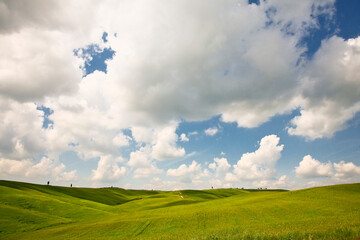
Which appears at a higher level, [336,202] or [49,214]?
[336,202]

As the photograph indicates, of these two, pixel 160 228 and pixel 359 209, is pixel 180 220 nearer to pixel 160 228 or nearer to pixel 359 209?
pixel 160 228

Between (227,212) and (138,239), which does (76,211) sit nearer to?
(138,239)

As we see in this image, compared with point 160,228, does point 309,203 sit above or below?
above

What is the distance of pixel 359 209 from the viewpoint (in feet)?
117

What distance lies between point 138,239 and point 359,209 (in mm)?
38248

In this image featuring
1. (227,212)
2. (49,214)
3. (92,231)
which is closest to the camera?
(92,231)

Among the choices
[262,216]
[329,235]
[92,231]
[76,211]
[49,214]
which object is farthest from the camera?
[76,211]

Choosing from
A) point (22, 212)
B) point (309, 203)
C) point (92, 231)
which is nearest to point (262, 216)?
point (309, 203)

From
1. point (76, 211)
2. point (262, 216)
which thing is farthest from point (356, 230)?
point (76, 211)

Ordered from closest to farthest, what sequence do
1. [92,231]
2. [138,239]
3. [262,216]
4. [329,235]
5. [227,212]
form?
[329,235] → [138,239] → [92,231] → [262,216] → [227,212]

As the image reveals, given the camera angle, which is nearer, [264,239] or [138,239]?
[264,239]

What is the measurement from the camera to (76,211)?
52344 mm

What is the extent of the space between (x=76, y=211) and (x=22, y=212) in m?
12.0

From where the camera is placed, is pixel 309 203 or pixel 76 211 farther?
pixel 76 211
